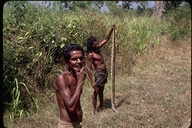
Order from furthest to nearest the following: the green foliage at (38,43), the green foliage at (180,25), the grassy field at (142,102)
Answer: the green foliage at (180,25) < the green foliage at (38,43) < the grassy field at (142,102)

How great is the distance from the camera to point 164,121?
4.77 m

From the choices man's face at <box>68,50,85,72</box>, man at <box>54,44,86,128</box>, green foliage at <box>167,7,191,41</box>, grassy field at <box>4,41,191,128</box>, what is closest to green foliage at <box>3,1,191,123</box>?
grassy field at <box>4,41,191,128</box>

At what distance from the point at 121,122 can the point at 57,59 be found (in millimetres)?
1928

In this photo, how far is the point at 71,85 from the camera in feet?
9.14

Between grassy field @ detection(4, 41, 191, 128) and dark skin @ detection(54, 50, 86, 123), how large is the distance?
69.4 inches

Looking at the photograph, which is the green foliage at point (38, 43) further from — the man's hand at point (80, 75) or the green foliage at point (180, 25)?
the green foliage at point (180, 25)

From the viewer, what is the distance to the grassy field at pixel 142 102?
185 inches

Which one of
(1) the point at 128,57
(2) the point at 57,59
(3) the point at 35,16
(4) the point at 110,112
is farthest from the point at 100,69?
(1) the point at 128,57

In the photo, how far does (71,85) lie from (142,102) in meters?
3.19

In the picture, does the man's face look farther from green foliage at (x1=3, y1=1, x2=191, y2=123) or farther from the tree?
the tree

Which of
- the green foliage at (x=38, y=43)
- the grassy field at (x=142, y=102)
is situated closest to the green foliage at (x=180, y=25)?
the grassy field at (x=142, y=102)

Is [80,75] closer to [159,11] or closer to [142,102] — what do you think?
[142,102]

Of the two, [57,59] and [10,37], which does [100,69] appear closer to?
[57,59]

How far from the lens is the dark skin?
2658mm
